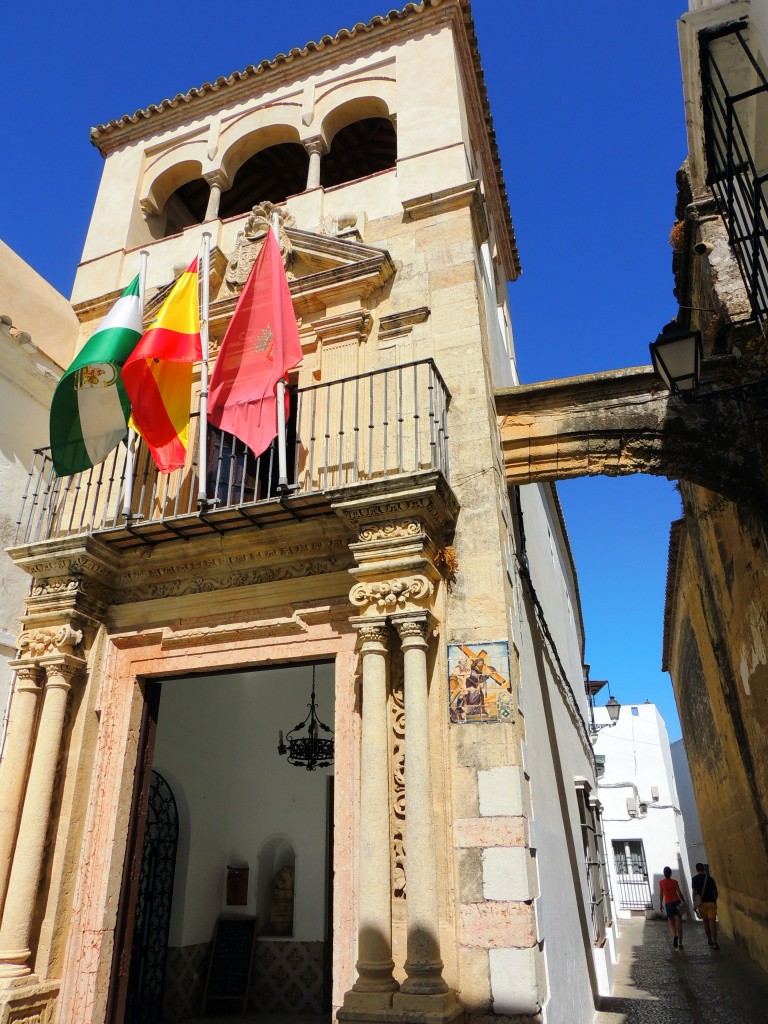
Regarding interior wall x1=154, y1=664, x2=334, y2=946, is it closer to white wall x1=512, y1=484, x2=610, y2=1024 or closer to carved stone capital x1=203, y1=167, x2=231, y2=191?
white wall x1=512, y1=484, x2=610, y2=1024

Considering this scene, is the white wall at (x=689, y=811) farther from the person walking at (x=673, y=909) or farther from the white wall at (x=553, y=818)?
the white wall at (x=553, y=818)

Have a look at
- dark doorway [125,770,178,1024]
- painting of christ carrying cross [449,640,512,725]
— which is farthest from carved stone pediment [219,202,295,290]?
dark doorway [125,770,178,1024]

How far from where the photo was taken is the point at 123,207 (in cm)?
866

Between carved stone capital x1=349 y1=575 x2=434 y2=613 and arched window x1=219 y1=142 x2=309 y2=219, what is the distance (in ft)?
21.3

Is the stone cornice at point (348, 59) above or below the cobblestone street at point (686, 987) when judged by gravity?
above

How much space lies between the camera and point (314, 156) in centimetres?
789

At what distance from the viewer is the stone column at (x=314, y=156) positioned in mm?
7754

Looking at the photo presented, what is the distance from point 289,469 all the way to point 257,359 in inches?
38.9

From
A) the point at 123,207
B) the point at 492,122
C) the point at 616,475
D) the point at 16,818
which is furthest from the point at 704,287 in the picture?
the point at 16,818

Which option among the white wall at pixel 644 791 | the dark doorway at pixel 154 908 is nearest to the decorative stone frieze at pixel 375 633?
the dark doorway at pixel 154 908

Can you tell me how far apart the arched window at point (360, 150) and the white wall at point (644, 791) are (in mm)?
18867

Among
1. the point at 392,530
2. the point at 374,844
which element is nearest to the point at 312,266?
the point at 392,530

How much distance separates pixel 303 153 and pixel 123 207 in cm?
243

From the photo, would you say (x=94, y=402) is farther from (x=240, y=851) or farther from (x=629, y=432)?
(x=240, y=851)
